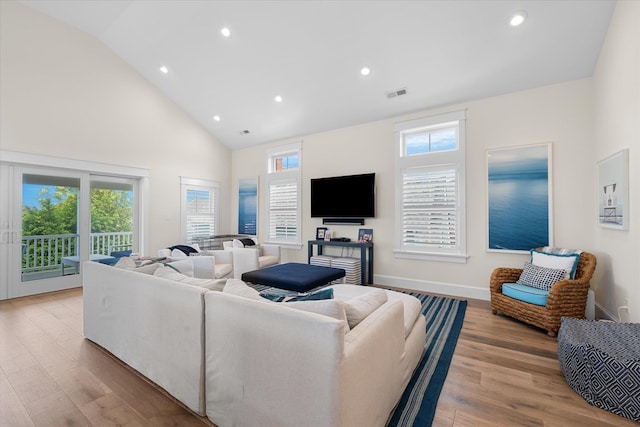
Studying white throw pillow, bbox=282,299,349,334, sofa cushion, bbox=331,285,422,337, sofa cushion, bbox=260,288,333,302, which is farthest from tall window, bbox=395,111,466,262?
white throw pillow, bbox=282,299,349,334

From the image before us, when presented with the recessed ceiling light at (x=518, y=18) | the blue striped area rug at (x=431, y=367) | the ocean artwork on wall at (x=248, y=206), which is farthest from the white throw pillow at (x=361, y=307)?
the ocean artwork on wall at (x=248, y=206)

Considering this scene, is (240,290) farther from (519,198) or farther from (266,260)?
(519,198)

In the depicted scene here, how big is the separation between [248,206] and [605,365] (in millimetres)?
6312

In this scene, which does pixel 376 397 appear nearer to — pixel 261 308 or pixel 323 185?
pixel 261 308

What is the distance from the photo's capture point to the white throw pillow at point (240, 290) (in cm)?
161

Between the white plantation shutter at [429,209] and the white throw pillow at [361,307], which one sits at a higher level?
the white plantation shutter at [429,209]

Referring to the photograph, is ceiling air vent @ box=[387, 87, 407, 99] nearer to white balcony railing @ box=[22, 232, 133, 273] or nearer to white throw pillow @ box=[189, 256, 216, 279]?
white throw pillow @ box=[189, 256, 216, 279]

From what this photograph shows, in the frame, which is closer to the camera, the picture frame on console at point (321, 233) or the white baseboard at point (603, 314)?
the white baseboard at point (603, 314)

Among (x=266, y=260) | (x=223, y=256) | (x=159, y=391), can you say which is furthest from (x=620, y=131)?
(x=223, y=256)

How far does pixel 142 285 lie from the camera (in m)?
2.05

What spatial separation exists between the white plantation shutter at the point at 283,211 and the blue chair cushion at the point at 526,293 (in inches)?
153

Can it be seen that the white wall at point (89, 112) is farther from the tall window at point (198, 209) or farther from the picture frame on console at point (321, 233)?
the picture frame on console at point (321, 233)

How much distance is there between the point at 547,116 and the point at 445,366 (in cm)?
355

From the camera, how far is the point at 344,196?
16.9 feet
